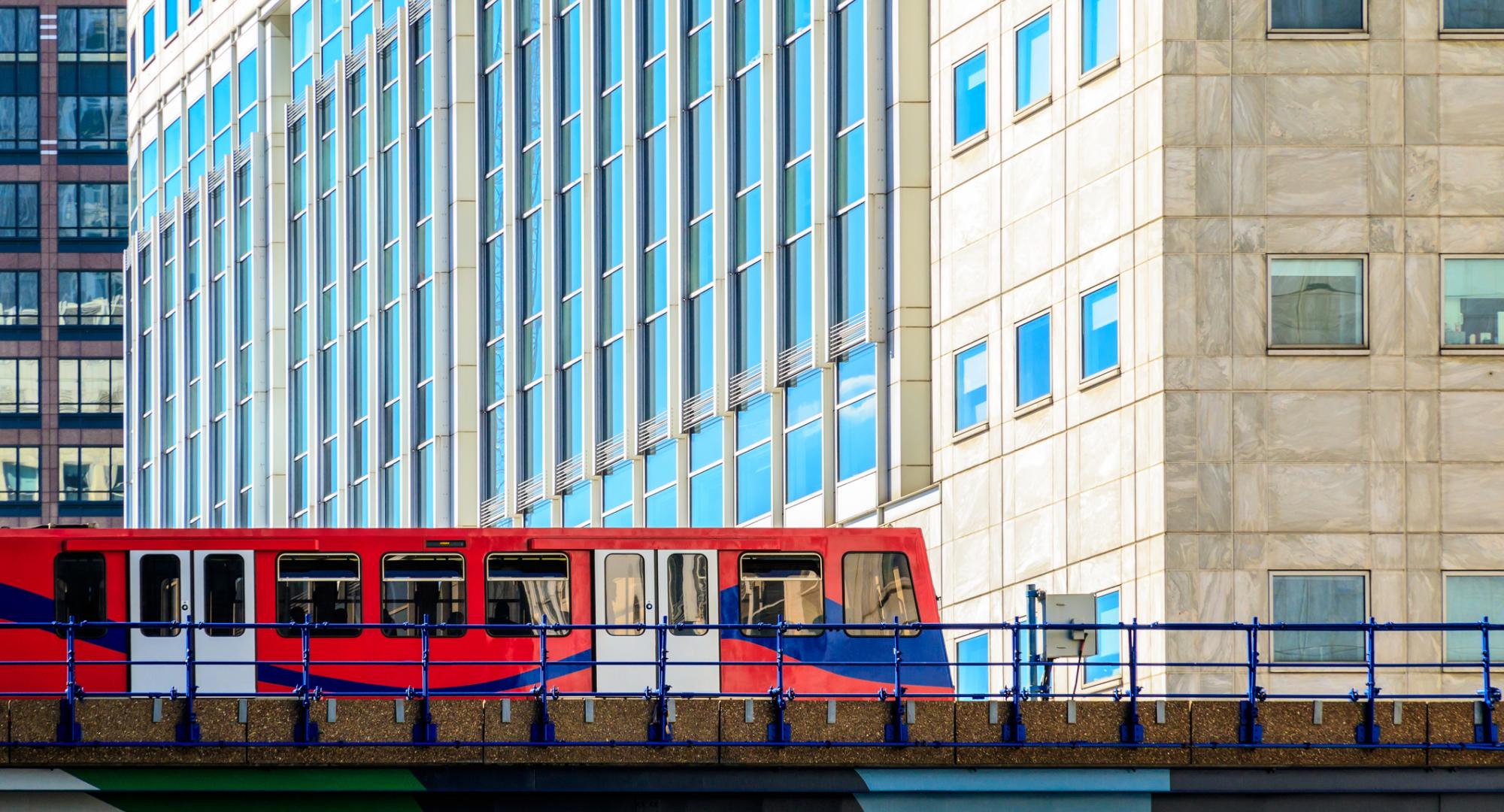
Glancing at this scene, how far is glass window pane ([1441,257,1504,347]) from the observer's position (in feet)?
162

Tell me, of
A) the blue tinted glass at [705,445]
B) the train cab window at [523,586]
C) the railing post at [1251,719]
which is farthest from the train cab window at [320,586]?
the blue tinted glass at [705,445]

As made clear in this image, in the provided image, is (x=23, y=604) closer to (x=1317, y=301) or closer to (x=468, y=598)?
(x=468, y=598)

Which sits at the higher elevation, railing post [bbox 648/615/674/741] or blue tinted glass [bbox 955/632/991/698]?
railing post [bbox 648/615/674/741]

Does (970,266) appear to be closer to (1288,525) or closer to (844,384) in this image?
(844,384)

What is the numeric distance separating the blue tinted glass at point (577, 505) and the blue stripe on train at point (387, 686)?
1134 inches

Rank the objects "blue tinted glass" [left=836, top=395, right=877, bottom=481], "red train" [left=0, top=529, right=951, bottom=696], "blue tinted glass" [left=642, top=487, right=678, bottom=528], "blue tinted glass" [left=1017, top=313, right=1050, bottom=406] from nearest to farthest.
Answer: "red train" [left=0, top=529, right=951, bottom=696], "blue tinted glass" [left=1017, top=313, right=1050, bottom=406], "blue tinted glass" [left=836, top=395, right=877, bottom=481], "blue tinted glass" [left=642, top=487, right=678, bottom=528]

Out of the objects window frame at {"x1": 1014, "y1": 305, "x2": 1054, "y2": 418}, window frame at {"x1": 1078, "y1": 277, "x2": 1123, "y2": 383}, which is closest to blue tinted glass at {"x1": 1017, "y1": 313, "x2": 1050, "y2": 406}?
window frame at {"x1": 1014, "y1": 305, "x2": 1054, "y2": 418}

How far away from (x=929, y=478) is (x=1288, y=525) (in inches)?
386

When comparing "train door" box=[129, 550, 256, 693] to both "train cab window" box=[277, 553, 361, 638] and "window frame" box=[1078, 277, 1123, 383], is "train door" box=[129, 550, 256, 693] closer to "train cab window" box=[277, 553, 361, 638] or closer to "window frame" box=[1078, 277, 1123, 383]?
"train cab window" box=[277, 553, 361, 638]

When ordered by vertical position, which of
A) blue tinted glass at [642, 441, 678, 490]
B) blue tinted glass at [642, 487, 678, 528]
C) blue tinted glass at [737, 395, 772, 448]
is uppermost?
blue tinted glass at [737, 395, 772, 448]

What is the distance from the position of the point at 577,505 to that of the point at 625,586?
3016cm

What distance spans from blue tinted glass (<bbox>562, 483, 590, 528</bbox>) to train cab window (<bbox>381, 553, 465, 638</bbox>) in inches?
1127

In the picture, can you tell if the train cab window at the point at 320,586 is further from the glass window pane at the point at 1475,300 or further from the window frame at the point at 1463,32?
the window frame at the point at 1463,32

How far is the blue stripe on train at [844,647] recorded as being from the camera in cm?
4291
